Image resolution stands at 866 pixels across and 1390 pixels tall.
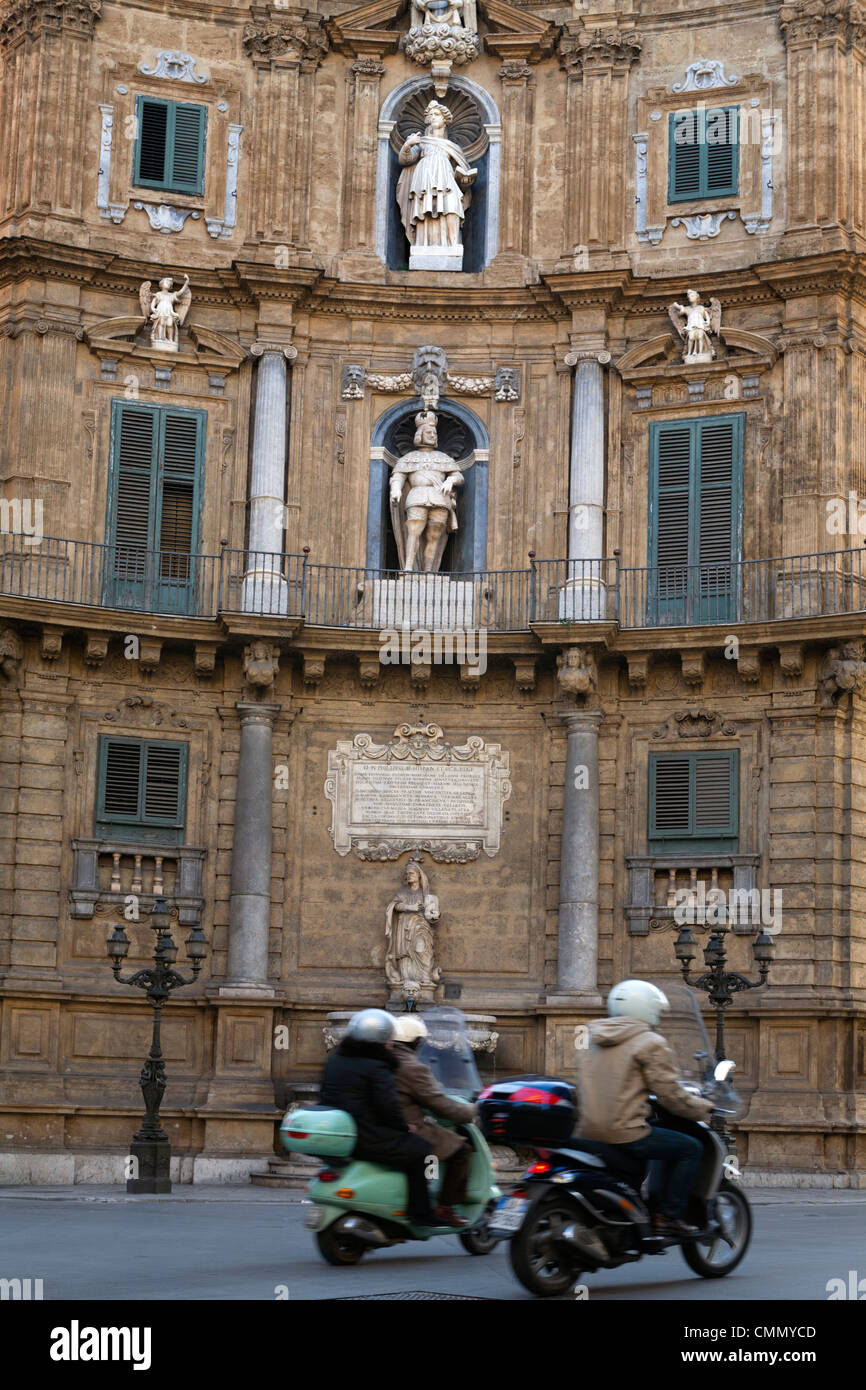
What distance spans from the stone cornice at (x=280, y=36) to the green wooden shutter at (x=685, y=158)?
17.5ft

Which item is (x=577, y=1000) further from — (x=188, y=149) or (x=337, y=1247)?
(x=337, y=1247)

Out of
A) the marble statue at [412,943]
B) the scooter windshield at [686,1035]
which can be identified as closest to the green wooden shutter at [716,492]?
the marble statue at [412,943]

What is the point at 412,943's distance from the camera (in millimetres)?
25500

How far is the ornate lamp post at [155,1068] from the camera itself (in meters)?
21.3

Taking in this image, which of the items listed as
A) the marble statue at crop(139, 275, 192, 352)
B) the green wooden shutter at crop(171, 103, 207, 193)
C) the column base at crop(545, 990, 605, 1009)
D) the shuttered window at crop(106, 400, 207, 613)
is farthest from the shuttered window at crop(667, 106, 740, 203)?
the column base at crop(545, 990, 605, 1009)

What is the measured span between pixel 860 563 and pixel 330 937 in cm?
850

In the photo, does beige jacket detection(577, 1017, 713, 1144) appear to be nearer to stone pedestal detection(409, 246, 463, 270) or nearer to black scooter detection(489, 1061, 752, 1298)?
black scooter detection(489, 1061, 752, 1298)

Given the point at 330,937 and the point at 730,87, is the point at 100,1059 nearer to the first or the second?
the point at 330,937

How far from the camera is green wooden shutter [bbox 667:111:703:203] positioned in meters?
27.2

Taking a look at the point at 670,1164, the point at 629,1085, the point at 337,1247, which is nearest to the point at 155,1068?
the point at 337,1247

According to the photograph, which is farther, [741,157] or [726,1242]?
[741,157]

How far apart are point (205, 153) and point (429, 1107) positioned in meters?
18.7

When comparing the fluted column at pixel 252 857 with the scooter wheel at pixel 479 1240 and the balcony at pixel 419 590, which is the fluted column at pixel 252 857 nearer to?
the balcony at pixel 419 590
